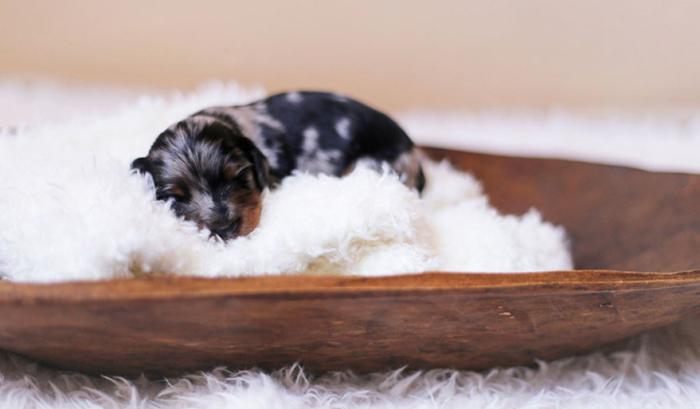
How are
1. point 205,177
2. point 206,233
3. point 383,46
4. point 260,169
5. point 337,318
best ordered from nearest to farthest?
point 337,318
point 206,233
point 205,177
point 260,169
point 383,46

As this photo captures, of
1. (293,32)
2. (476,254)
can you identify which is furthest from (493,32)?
(476,254)

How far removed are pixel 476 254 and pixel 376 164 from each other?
385mm

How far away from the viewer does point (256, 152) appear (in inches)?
62.7

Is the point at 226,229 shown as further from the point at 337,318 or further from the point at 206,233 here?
the point at 337,318

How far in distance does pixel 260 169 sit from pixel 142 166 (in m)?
0.27

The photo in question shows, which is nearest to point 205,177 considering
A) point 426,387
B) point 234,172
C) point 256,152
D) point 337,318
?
point 234,172

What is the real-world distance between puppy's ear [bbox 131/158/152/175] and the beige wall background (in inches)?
48.1

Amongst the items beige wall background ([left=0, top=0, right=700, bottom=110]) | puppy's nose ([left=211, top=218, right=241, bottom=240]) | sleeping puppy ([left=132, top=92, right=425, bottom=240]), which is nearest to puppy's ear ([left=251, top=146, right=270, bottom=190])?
sleeping puppy ([left=132, top=92, right=425, bottom=240])

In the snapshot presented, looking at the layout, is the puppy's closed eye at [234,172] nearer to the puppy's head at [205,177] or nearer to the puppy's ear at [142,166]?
the puppy's head at [205,177]

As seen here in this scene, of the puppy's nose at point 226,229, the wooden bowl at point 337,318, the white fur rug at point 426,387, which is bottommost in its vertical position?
the white fur rug at point 426,387

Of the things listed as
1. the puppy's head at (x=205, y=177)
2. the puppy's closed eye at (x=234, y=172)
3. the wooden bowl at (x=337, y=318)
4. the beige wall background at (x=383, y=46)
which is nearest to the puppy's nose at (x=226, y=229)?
the puppy's head at (x=205, y=177)

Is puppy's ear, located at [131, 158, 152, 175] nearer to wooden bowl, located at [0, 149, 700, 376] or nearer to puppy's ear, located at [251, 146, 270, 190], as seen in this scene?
puppy's ear, located at [251, 146, 270, 190]

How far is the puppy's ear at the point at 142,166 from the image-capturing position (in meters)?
1.40

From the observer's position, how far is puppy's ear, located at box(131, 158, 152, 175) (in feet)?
4.59
